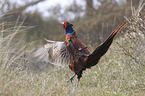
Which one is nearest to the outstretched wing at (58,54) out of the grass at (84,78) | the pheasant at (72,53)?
the pheasant at (72,53)

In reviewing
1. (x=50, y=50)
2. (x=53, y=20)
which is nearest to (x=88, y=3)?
(x=53, y=20)

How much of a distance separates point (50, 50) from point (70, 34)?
1.43ft

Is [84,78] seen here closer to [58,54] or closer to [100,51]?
[58,54]

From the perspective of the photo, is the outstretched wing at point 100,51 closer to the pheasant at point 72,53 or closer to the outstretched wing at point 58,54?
the pheasant at point 72,53

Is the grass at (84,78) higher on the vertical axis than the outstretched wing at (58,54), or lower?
lower

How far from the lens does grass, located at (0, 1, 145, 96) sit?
10.5 feet

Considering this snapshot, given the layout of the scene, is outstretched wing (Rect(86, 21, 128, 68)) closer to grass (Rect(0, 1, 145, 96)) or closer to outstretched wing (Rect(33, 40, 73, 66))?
outstretched wing (Rect(33, 40, 73, 66))

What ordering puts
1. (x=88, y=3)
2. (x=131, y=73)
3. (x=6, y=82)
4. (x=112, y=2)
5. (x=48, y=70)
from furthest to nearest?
(x=88, y=3) → (x=112, y=2) → (x=48, y=70) → (x=131, y=73) → (x=6, y=82)

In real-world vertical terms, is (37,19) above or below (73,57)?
below

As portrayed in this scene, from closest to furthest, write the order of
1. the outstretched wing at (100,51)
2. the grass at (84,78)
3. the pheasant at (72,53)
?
the outstretched wing at (100,51) → the grass at (84,78) → the pheasant at (72,53)

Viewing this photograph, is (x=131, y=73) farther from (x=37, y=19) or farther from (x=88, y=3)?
(x=37, y=19)

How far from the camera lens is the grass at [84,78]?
3.19m

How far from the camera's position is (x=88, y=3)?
14.6 meters

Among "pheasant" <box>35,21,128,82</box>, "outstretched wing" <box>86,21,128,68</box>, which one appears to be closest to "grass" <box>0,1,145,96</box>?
"pheasant" <box>35,21,128,82</box>
